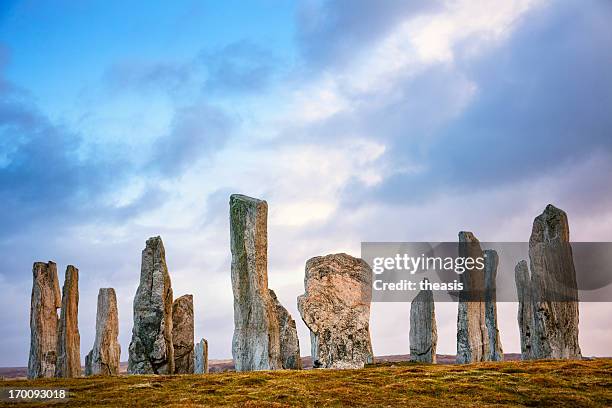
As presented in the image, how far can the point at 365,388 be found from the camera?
869 inches

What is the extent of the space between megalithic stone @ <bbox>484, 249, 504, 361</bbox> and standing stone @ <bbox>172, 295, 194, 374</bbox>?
14749 millimetres

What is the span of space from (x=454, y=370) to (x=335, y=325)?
15.3 ft

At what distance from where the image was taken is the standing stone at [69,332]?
108 feet

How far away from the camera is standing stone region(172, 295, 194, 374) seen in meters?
31.6

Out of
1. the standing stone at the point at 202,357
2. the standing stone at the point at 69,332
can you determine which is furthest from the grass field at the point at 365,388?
the standing stone at the point at 202,357

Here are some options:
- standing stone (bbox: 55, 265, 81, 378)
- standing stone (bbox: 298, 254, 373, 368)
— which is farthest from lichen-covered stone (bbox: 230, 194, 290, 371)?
standing stone (bbox: 55, 265, 81, 378)

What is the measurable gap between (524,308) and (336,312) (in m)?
9.29

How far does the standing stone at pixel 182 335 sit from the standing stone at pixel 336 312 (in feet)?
20.7

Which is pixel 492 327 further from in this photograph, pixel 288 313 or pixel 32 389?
pixel 32 389

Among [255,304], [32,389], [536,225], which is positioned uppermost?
[536,225]

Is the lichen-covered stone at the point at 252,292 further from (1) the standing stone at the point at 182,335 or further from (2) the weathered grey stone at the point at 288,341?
(2) the weathered grey stone at the point at 288,341

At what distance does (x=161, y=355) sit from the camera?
28812 mm

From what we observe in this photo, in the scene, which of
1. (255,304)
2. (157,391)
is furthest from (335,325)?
(157,391)

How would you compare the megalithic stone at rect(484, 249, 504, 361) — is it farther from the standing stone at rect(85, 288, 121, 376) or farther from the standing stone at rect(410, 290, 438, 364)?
the standing stone at rect(85, 288, 121, 376)
